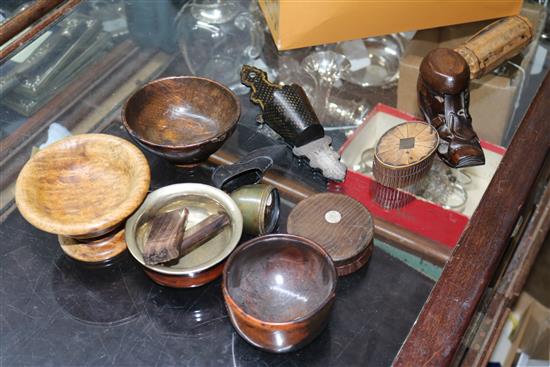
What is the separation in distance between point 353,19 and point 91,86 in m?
0.50

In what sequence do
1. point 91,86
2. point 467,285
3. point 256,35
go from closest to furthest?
point 467,285, point 91,86, point 256,35

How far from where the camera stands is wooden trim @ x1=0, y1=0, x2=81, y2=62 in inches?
42.0

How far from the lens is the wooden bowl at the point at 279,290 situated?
0.71 metres

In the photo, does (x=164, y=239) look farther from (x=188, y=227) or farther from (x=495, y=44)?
(x=495, y=44)

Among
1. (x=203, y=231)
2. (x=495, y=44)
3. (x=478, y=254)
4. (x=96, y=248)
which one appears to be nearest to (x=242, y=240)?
(x=203, y=231)

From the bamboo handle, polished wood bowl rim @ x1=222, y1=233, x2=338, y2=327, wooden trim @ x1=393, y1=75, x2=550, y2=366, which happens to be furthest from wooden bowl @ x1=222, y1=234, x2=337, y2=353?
the bamboo handle

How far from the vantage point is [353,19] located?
1.10 metres

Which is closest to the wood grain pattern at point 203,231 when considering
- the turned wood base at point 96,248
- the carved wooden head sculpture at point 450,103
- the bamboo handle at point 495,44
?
the turned wood base at point 96,248

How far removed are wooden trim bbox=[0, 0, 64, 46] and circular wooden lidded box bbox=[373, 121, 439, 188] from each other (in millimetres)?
649

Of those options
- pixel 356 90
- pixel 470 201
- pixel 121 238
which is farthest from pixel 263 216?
pixel 356 90

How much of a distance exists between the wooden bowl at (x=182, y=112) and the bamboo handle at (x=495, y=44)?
0.39 m

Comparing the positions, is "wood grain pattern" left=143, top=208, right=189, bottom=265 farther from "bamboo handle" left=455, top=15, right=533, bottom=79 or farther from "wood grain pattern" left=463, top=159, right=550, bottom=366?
"bamboo handle" left=455, top=15, right=533, bottom=79

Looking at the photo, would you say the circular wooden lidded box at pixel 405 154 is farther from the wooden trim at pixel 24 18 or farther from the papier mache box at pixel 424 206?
the wooden trim at pixel 24 18

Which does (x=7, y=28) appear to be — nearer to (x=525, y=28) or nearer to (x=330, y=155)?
(x=330, y=155)
